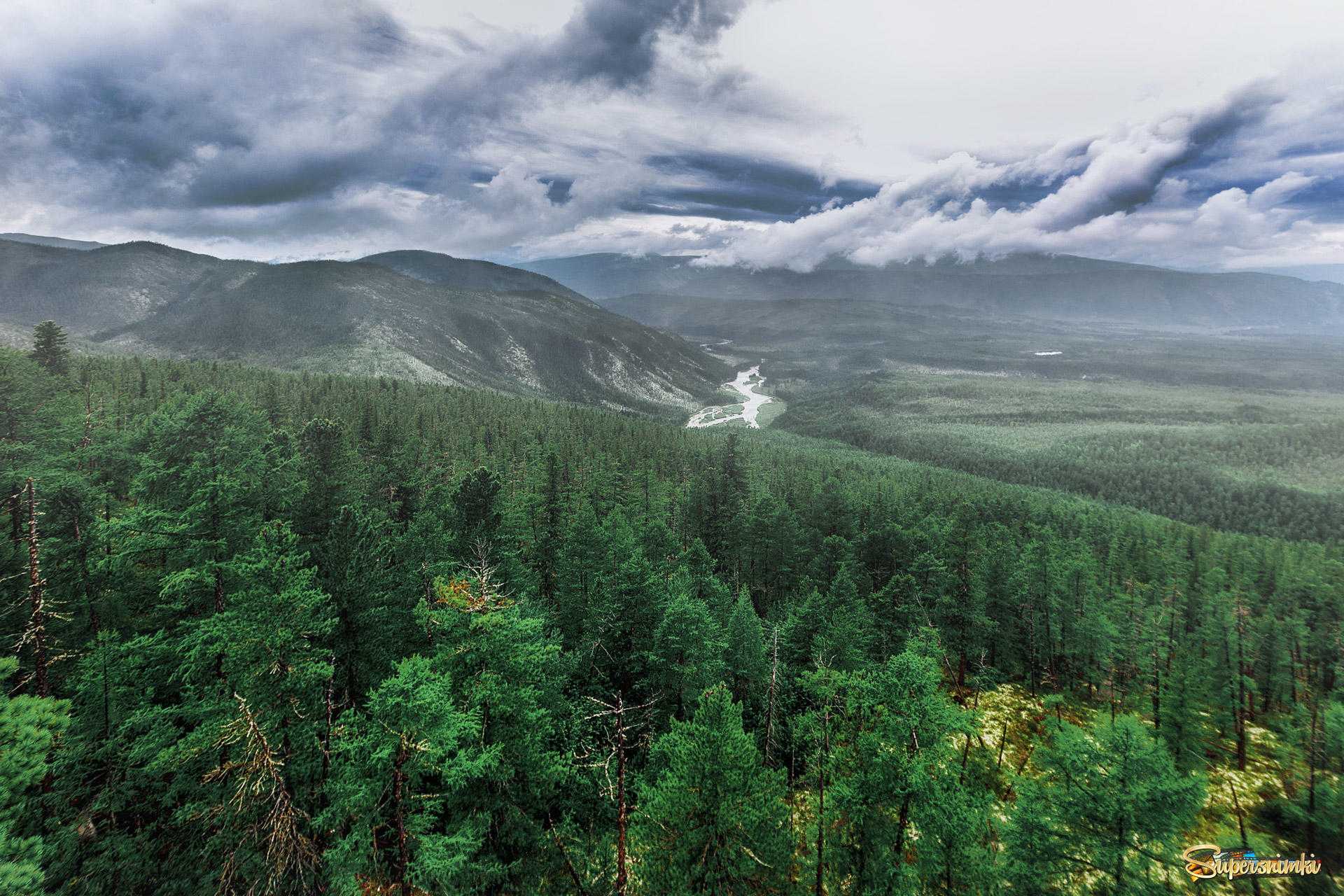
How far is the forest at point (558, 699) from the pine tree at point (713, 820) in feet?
0.42

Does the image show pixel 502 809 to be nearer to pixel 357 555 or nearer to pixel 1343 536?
pixel 357 555

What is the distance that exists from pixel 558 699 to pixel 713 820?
981 centimetres

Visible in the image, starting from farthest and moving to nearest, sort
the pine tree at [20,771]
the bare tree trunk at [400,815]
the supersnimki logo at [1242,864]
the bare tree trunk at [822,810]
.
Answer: the supersnimki logo at [1242,864] < the bare tree trunk at [822,810] < the bare tree trunk at [400,815] < the pine tree at [20,771]

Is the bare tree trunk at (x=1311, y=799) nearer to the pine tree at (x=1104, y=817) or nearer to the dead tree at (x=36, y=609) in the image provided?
the pine tree at (x=1104, y=817)

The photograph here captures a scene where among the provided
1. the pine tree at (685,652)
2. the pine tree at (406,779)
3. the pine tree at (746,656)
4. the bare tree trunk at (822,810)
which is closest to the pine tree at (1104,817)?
the bare tree trunk at (822,810)

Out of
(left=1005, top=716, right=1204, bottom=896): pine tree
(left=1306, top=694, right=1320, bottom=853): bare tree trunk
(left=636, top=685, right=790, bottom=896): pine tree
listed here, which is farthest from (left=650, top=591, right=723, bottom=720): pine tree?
(left=1306, top=694, right=1320, bottom=853): bare tree trunk

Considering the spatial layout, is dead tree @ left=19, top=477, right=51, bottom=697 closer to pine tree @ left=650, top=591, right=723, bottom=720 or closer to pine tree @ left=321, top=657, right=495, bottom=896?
pine tree @ left=321, top=657, right=495, bottom=896

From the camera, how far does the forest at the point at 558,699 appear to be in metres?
18.0

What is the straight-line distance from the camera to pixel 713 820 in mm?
19422

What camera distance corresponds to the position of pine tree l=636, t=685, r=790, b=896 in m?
19.0

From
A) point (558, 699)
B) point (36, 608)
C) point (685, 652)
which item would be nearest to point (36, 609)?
point (36, 608)

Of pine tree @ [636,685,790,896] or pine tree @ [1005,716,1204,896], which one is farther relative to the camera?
pine tree @ [1005,716,1204,896]

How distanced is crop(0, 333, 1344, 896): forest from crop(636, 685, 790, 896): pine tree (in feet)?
0.42

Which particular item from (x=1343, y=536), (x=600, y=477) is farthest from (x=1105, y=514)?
(x=600, y=477)
